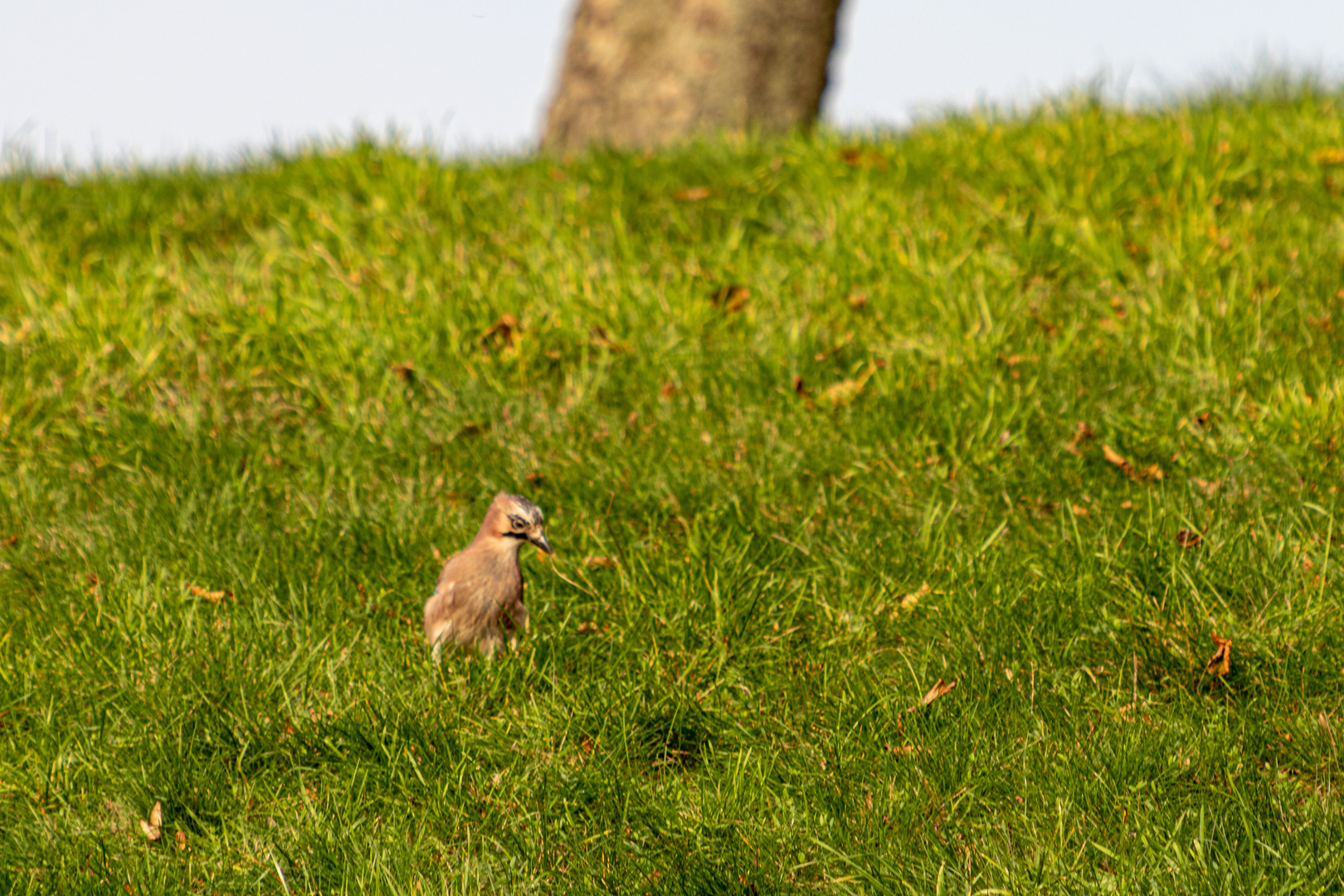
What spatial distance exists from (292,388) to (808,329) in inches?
96.4

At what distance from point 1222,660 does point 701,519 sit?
1.80m

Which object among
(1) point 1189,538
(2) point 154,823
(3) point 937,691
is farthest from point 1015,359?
(2) point 154,823

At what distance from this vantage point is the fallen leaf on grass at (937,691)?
11.5 ft

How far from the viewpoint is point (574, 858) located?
10.1ft

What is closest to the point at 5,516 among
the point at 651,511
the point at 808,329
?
the point at 651,511

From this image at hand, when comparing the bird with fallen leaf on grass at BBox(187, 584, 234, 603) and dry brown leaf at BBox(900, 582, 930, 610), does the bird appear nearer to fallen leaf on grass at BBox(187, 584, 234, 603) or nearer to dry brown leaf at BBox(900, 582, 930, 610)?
fallen leaf on grass at BBox(187, 584, 234, 603)

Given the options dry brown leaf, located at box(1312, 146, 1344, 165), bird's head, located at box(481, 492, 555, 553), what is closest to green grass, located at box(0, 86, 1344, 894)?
dry brown leaf, located at box(1312, 146, 1344, 165)

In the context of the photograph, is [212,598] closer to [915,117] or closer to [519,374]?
[519,374]

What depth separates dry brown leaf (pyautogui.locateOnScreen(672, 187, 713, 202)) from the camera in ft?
23.8

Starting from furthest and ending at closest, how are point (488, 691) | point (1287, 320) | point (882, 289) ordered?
point (882, 289) → point (1287, 320) → point (488, 691)

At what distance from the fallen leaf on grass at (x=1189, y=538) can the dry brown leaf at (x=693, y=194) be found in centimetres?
392

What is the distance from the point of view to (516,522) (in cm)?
382

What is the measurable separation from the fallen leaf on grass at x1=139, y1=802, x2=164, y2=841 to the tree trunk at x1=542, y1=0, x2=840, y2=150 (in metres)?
6.40

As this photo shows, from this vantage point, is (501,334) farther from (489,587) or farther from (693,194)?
(489,587)
